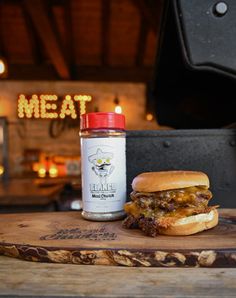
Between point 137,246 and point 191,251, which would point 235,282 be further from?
point 137,246

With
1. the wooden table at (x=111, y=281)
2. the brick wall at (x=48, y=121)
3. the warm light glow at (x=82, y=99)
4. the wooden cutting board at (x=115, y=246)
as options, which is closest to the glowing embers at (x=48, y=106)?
the warm light glow at (x=82, y=99)

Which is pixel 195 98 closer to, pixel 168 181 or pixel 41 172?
pixel 168 181

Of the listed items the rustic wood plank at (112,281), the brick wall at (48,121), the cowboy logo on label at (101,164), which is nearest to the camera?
the rustic wood plank at (112,281)

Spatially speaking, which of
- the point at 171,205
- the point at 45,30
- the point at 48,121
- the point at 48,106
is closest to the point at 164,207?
the point at 171,205

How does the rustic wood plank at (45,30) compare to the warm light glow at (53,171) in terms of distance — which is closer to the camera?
the rustic wood plank at (45,30)

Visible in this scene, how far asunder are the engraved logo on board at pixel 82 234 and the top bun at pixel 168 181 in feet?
0.47

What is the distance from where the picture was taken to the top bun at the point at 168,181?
32.8 inches

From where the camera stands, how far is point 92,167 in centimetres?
96

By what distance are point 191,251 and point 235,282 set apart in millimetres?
102

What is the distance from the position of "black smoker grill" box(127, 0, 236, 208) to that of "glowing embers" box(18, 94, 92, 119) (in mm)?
4583

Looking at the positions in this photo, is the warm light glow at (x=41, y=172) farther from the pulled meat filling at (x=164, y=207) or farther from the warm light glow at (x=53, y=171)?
the pulled meat filling at (x=164, y=207)

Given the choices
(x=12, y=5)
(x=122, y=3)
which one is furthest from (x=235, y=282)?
(x=12, y=5)

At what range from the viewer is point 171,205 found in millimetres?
823

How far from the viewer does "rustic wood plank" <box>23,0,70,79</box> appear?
412 cm
